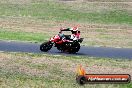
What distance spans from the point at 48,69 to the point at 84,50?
339 inches

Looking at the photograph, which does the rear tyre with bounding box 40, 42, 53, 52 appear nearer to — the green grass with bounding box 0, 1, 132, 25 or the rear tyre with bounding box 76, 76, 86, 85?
the rear tyre with bounding box 76, 76, 86, 85

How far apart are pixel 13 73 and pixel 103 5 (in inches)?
1584

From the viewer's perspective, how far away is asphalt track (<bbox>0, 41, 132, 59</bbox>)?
26859 millimetres

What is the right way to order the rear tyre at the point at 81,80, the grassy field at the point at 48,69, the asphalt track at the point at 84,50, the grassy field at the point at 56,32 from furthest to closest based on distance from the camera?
the asphalt track at the point at 84,50, the grassy field at the point at 56,32, the grassy field at the point at 48,69, the rear tyre at the point at 81,80

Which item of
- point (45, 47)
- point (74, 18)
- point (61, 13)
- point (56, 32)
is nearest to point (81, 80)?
point (45, 47)

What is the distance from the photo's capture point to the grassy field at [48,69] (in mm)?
17812

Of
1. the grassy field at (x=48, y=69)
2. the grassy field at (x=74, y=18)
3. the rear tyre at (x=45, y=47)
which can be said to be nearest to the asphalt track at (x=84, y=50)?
the rear tyre at (x=45, y=47)

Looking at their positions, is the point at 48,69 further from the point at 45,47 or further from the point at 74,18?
the point at 74,18

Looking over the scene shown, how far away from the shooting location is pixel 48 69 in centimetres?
2044

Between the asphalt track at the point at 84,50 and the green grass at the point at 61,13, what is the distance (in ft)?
66.8

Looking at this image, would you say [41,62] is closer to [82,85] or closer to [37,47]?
[82,85]

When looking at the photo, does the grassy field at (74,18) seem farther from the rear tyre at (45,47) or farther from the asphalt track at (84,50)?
the rear tyre at (45,47)

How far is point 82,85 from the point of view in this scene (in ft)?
57.5

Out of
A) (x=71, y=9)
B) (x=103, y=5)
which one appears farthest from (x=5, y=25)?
(x=103, y=5)
